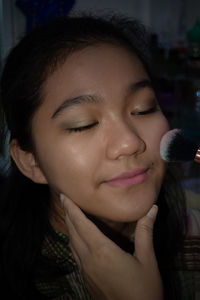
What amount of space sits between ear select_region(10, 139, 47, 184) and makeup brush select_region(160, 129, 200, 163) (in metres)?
0.36

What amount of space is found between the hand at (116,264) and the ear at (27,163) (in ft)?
0.63

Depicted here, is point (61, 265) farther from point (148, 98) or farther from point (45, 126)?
point (148, 98)

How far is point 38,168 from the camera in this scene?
0.80 m

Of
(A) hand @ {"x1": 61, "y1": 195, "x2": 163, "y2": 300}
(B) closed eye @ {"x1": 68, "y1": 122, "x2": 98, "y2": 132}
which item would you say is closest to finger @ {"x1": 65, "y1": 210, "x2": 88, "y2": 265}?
(A) hand @ {"x1": 61, "y1": 195, "x2": 163, "y2": 300}

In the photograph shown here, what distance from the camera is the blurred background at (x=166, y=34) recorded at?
6.28 feet

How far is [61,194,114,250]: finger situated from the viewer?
23.8 inches

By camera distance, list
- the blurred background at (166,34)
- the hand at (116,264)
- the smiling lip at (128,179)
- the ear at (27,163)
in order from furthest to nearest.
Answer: the blurred background at (166,34)
the ear at (27,163)
the smiling lip at (128,179)
the hand at (116,264)

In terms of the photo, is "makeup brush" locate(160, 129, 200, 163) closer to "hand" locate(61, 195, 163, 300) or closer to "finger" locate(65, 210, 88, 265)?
"hand" locate(61, 195, 163, 300)

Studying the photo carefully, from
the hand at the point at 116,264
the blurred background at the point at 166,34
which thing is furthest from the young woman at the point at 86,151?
the blurred background at the point at 166,34

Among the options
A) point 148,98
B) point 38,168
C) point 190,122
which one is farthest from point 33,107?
point 190,122

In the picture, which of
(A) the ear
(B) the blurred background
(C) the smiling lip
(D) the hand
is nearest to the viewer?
(D) the hand

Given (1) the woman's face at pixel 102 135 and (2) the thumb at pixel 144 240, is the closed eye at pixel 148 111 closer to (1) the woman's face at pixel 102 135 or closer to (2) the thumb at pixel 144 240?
(1) the woman's face at pixel 102 135

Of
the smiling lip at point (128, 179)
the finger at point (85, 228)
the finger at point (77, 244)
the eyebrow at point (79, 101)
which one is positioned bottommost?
the finger at point (77, 244)

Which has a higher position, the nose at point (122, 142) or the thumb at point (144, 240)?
the nose at point (122, 142)
